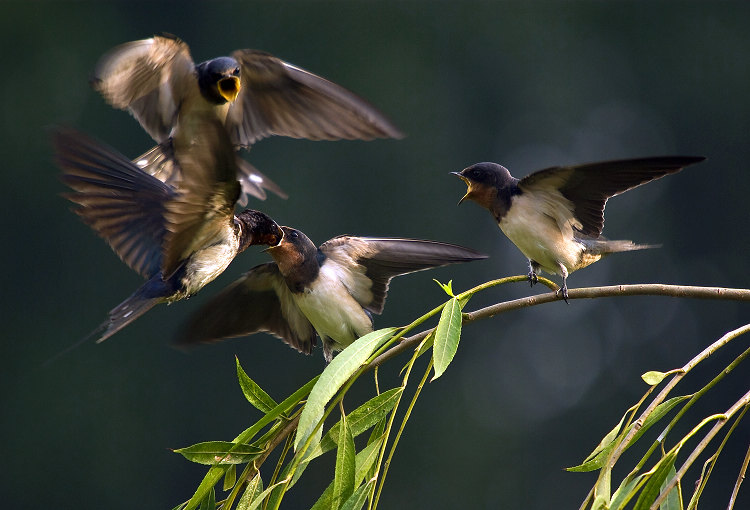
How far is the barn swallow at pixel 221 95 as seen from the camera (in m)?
2.78

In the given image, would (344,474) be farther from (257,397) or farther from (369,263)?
(369,263)

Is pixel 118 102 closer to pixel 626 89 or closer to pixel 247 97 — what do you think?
pixel 247 97

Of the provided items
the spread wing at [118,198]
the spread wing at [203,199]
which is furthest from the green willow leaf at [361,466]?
the spread wing at [118,198]

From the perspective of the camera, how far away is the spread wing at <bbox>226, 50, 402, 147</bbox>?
2.64m

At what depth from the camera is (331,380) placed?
4.26 ft

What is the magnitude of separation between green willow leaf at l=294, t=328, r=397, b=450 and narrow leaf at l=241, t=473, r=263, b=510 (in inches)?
3.3

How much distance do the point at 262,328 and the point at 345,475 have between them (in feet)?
4.87

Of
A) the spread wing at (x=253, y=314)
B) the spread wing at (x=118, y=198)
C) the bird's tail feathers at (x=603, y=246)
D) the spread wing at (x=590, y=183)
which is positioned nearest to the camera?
the spread wing at (x=590, y=183)

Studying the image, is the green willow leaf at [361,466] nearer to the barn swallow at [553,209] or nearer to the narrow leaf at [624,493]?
the narrow leaf at [624,493]

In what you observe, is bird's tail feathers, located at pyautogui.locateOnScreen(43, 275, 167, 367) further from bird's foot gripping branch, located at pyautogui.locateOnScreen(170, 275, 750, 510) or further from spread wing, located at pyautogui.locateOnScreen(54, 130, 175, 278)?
bird's foot gripping branch, located at pyautogui.locateOnScreen(170, 275, 750, 510)

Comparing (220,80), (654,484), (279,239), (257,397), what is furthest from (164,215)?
(654,484)

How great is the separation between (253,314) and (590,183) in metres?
1.08

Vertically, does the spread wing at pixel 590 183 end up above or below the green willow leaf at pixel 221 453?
above

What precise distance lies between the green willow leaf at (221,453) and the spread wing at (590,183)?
0.88 metres
